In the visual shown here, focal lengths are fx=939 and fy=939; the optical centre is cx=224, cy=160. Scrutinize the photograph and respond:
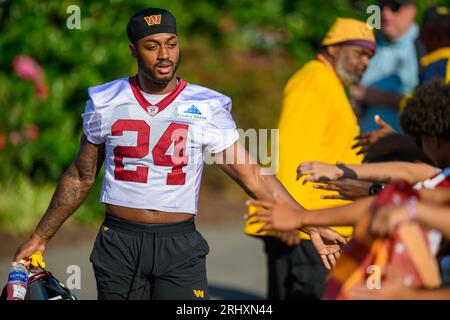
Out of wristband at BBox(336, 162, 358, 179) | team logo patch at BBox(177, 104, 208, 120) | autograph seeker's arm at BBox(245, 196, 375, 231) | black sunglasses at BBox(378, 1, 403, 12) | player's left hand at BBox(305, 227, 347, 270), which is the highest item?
black sunglasses at BBox(378, 1, 403, 12)

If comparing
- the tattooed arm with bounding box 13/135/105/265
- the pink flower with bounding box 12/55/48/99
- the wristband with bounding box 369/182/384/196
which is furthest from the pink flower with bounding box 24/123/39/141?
the wristband with bounding box 369/182/384/196

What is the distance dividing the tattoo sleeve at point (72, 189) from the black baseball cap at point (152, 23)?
658mm

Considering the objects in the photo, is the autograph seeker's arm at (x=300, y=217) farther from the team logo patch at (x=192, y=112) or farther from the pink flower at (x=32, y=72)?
the pink flower at (x=32, y=72)

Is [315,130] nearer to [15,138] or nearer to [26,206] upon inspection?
[26,206]

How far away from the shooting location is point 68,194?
5230 mm

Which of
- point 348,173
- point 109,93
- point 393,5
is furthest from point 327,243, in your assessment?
point 393,5

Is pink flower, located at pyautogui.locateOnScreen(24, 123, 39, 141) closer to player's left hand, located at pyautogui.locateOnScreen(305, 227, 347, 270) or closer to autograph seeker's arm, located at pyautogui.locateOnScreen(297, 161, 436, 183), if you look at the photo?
autograph seeker's arm, located at pyautogui.locateOnScreen(297, 161, 436, 183)

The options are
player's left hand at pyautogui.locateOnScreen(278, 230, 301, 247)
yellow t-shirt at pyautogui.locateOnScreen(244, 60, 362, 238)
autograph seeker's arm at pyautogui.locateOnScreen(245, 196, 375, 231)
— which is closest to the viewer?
autograph seeker's arm at pyautogui.locateOnScreen(245, 196, 375, 231)

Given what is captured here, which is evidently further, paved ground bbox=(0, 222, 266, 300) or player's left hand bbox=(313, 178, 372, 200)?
paved ground bbox=(0, 222, 266, 300)

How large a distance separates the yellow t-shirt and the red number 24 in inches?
60.2

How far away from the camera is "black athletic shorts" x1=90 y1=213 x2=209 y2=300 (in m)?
4.94

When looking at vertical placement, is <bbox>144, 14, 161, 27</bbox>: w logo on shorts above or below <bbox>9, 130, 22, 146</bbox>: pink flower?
below

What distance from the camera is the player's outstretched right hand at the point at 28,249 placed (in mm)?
5133

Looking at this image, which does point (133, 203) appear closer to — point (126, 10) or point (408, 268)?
point (408, 268)
